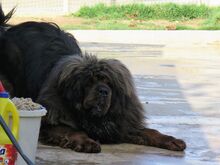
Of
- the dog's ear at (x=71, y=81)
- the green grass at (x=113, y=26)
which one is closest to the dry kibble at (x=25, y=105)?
the dog's ear at (x=71, y=81)

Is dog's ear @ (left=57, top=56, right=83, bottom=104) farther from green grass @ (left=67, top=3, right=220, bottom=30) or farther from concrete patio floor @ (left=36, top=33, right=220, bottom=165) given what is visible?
green grass @ (left=67, top=3, right=220, bottom=30)

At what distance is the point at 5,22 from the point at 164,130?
227cm

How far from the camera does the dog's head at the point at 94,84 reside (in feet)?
17.3

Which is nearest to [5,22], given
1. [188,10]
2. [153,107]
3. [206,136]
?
[153,107]

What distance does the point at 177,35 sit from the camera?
19.8 metres

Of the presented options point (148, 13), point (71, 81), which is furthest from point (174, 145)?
point (148, 13)

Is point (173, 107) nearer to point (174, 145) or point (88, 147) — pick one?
point (174, 145)

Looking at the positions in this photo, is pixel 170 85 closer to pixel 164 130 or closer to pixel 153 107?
pixel 153 107

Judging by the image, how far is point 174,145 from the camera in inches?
220

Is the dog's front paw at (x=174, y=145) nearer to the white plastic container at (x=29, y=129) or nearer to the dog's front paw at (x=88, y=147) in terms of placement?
the dog's front paw at (x=88, y=147)

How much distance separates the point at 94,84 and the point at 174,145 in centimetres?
91

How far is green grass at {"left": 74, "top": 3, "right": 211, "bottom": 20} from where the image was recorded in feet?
80.7

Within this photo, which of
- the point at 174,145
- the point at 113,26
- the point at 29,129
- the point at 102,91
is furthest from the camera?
the point at 113,26

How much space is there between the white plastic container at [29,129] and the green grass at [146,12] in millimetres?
20359
